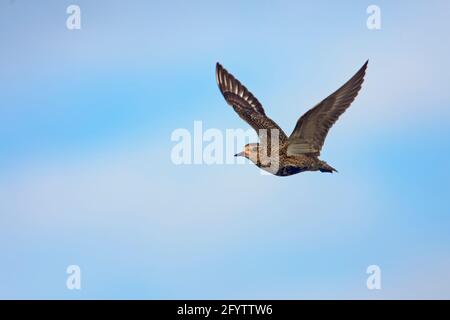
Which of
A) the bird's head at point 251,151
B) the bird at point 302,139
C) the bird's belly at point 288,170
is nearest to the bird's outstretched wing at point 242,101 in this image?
the bird at point 302,139

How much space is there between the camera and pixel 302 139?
18953 millimetres

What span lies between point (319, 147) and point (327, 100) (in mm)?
1159

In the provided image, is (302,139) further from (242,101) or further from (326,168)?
(242,101)

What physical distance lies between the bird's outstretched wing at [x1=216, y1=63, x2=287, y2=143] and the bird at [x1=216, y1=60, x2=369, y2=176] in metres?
0.04

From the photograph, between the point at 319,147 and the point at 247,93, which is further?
the point at 247,93

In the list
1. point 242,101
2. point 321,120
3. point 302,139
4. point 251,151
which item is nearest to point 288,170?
point 302,139

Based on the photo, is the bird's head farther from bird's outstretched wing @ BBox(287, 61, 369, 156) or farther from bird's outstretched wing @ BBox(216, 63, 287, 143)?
bird's outstretched wing @ BBox(287, 61, 369, 156)

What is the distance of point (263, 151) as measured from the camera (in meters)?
19.1

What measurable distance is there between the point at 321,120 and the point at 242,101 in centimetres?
388

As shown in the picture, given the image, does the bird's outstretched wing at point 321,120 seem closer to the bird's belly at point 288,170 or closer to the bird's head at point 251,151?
the bird's belly at point 288,170

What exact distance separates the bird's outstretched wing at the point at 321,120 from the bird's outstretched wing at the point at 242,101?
88cm
